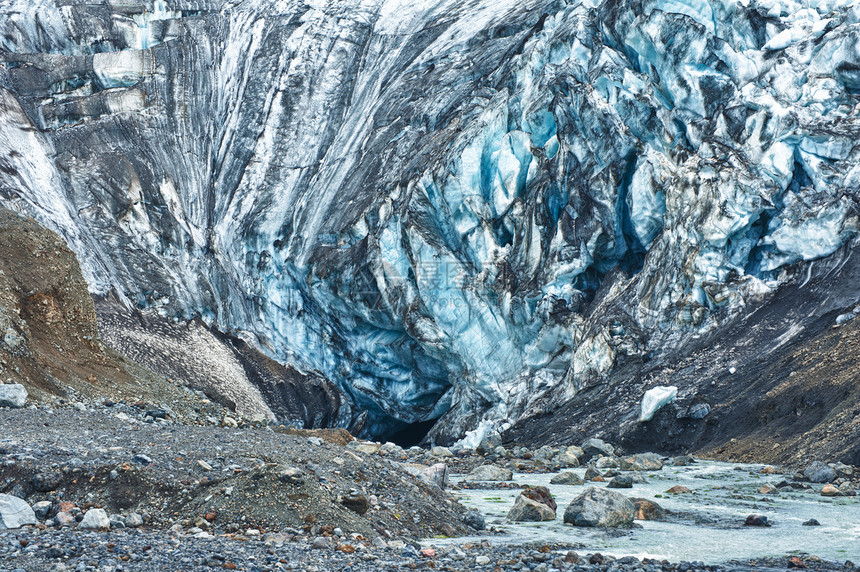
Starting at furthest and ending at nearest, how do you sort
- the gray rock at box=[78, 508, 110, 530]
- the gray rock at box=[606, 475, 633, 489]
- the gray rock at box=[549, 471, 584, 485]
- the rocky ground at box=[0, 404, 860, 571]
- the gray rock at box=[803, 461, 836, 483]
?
the gray rock at box=[549, 471, 584, 485] < the gray rock at box=[803, 461, 836, 483] < the gray rock at box=[606, 475, 633, 489] < the gray rock at box=[78, 508, 110, 530] < the rocky ground at box=[0, 404, 860, 571]

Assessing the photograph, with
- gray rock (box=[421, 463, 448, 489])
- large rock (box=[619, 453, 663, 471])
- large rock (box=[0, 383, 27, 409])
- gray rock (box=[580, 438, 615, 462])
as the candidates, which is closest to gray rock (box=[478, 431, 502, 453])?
gray rock (box=[580, 438, 615, 462])

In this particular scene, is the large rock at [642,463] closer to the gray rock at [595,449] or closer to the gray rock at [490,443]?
the gray rock at [595,449]

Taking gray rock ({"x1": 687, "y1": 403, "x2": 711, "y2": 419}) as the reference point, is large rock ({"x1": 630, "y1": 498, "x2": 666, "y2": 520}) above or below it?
above

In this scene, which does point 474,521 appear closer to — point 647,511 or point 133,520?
point 647,511

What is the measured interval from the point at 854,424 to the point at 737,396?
4.63m

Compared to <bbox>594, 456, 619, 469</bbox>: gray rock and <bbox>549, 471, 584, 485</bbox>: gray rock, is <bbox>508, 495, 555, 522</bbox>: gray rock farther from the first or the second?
<bbox>594, 456, 619, 469</bbox>: gray rock

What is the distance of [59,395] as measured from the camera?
14.1 meters

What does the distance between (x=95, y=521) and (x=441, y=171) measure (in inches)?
913

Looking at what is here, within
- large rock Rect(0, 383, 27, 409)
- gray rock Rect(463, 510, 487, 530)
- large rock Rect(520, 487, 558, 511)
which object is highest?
large rock Rect(0, 383, 27, 409)

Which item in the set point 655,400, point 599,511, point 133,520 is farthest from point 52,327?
point 655,400

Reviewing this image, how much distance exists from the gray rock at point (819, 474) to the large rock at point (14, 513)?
41.4 feet

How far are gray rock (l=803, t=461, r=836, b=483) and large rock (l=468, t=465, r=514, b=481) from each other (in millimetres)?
5422

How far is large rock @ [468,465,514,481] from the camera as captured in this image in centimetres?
1405

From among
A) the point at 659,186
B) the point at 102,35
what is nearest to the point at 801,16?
the point at 659,186
